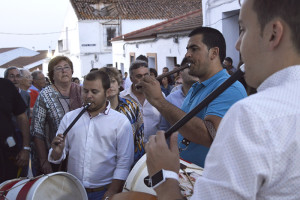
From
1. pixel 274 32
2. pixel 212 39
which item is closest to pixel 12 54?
pixel 212 39

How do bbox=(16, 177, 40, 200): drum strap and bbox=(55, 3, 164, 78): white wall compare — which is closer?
bbox=(16, 177, 40, 200): drum strap

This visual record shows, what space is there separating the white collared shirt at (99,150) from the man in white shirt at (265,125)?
1877 mm

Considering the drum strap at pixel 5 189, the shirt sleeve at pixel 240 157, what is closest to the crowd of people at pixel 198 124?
the shirt sleeve at pixel 240 157

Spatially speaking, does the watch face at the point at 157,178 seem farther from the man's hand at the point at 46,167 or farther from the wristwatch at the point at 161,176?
the man's hand at the point at 46,167

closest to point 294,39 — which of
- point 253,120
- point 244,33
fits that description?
point 244,33

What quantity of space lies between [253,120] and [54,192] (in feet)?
6.16

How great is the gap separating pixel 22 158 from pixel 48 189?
143 centimetres

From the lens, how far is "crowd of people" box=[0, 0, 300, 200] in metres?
0.86

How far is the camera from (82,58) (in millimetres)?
27281

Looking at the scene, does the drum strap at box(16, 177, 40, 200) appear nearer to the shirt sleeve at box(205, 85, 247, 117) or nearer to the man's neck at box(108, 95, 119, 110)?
the shirt sleeve at box(205, 85, 247, 117)

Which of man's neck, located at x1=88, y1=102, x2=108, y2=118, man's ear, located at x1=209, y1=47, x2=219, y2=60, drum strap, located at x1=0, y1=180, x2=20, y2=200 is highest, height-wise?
man's ear, located at x1=209, y1=47, x2=219, y2=60

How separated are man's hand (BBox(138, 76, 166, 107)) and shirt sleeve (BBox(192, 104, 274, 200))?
1.31 m

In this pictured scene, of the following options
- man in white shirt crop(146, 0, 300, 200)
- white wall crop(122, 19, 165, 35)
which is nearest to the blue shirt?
man in white shirt crop(146, 0, 300, 200)

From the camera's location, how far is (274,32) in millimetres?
937
